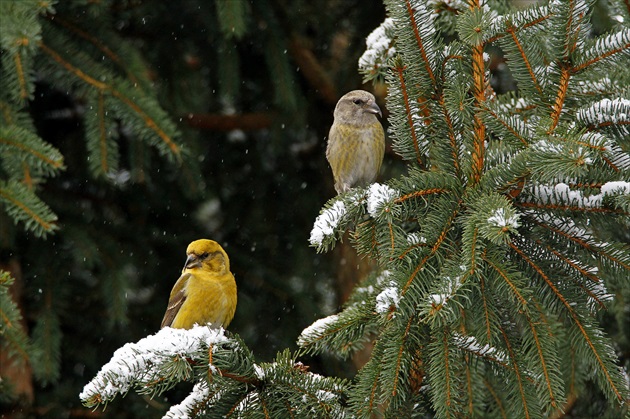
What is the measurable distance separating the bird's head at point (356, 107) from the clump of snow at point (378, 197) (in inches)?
92.0

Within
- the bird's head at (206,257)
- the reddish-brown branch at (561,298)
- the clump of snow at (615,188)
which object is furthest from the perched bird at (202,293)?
the clump of snow at (615,188)

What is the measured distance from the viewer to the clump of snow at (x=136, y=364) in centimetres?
250

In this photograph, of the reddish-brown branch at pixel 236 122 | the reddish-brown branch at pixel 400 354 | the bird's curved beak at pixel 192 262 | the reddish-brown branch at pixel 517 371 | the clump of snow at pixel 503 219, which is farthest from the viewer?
the reddish-brown branch at pixel 236 122

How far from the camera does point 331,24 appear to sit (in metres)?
5.91

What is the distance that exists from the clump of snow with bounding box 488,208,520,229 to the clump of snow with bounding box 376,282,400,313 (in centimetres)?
38

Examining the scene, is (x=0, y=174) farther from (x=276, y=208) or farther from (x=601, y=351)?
(x=601, y=351)

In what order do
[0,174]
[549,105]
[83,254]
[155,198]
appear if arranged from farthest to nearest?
1. [155,198]
2. [83,254]
3. [0,174]
4. [549,105]

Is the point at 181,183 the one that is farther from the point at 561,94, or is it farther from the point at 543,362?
the point at 543,362

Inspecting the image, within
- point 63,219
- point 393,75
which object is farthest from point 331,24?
point 393,75

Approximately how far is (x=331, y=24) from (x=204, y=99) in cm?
113

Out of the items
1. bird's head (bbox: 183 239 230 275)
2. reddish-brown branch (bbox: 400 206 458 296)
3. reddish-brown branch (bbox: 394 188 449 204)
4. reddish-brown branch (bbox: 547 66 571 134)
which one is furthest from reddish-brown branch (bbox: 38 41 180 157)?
reddish-brown branch (bbox: 547 66 571 134)

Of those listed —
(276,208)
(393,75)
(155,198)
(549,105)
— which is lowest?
(276,208)

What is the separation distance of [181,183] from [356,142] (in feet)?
3.90

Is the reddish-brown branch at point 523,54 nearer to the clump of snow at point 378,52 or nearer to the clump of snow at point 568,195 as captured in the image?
the clump of snow at point 568,195
